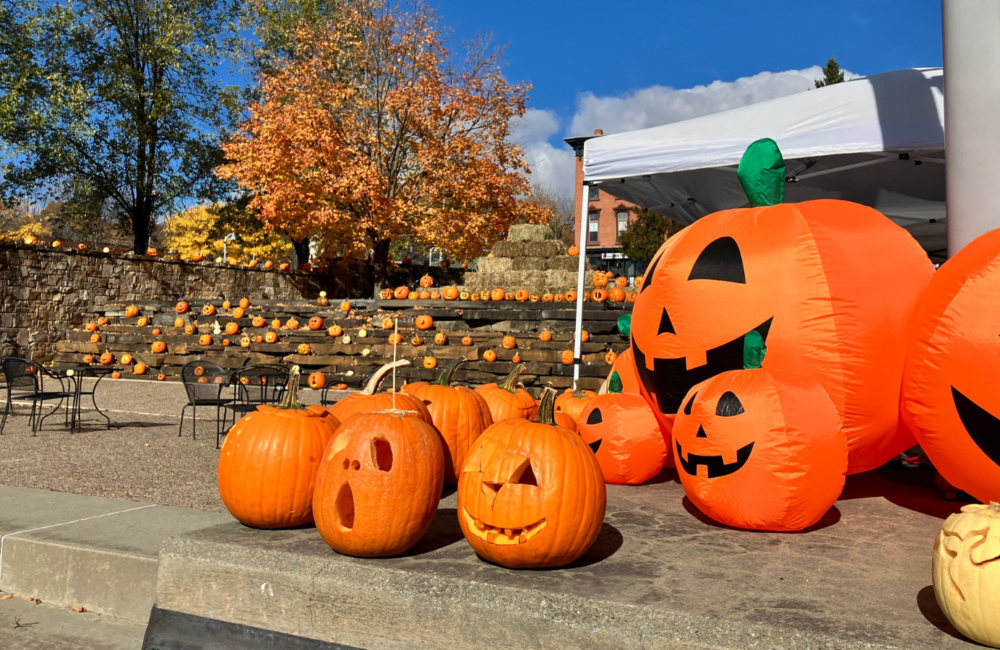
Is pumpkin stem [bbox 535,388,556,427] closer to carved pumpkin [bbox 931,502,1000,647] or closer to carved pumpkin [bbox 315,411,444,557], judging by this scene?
carved pumpkin [bbox 315,411,444,557]

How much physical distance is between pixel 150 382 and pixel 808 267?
11.8 metres

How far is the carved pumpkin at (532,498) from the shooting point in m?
2.68

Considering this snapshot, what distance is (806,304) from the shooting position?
3.29 meters

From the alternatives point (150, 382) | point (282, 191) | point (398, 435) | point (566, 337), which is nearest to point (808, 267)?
point (398, 435)

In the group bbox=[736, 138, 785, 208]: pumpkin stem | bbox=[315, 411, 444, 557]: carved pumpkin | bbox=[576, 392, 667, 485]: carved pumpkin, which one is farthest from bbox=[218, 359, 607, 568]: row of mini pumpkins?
bbox=[736, 138, 785, 208]: pumpkin stem

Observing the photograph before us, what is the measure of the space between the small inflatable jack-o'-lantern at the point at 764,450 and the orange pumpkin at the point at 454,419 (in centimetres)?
121

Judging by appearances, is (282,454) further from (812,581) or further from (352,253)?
(352,253)

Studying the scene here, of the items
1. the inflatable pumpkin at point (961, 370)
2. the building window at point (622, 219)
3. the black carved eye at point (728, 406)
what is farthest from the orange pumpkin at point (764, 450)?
the building window at point (622, 219)

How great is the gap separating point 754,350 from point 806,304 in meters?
0.31

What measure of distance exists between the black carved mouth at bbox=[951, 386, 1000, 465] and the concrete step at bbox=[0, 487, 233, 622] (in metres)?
3.49

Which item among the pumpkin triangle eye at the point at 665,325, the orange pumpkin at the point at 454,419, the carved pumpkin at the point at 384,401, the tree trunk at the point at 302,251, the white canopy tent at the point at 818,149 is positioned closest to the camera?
the carved pumpkin at the point at 384,401

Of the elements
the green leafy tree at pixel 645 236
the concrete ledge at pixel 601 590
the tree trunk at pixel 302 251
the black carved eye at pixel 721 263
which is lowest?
the concrete ledge at pixel 601 590

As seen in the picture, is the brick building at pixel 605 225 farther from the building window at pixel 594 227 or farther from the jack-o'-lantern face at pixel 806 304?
the jack-o'-lantern face at pixel 806 304

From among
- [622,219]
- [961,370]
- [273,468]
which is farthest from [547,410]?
[622,219]
